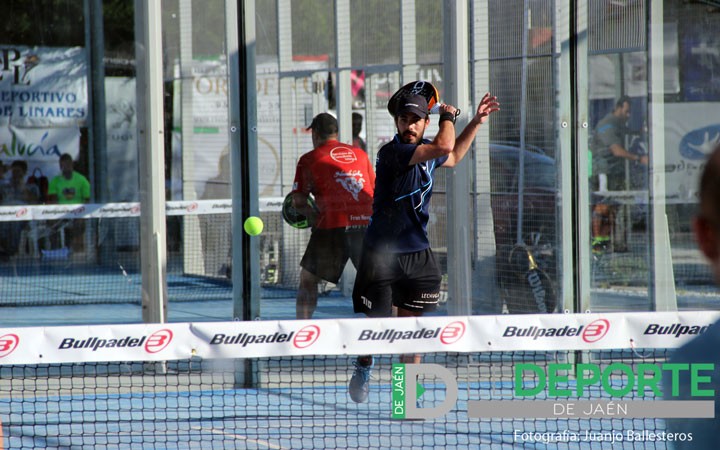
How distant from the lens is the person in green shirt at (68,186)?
10508 mm

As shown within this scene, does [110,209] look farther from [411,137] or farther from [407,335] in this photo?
[407,335]

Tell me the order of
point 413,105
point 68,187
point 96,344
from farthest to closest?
point 68,187 < point 413,105 < point 96,344

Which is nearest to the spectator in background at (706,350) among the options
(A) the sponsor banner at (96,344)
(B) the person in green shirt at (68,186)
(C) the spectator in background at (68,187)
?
(A) the sponsor banner at (96,344)

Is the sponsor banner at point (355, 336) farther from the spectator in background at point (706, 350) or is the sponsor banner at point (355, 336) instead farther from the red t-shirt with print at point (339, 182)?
the spectator in background at point (706, 350)

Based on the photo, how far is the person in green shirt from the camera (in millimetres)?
10508

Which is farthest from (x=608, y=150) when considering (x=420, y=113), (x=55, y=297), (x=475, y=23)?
(x=55, y=297)

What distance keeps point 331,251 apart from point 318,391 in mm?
1013

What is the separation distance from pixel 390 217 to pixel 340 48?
6.76 feet

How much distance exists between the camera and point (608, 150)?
7.38m

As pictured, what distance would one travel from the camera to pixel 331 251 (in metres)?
7.17

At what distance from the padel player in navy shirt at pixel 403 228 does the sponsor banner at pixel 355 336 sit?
1.18 m

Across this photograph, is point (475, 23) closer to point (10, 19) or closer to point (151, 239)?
point (151, 239)

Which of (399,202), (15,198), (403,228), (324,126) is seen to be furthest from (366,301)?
(15,198)

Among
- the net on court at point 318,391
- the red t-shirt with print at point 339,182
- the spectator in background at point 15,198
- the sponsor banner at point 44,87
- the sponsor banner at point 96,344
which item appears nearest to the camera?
the sponsor banner at point 96,344
